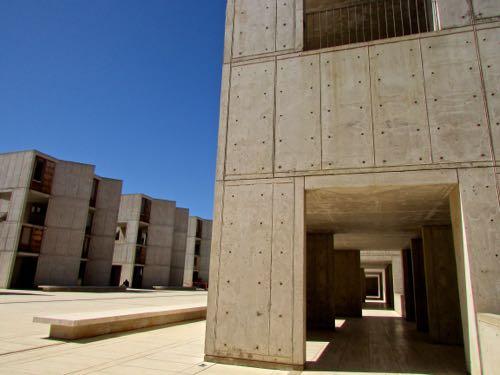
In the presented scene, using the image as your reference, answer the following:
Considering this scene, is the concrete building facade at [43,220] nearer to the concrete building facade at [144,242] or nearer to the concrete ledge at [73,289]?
the concrete ledge at [73,289]

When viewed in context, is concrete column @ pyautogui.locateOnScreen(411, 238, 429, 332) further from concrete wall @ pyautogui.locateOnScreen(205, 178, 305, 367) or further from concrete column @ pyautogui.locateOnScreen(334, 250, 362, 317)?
concrete wall @ pyautogui.locateOnScreen(205, 178, 305, 367)

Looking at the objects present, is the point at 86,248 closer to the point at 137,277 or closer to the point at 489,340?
the point at 137,277

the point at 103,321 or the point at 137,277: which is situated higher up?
the point at 137,277

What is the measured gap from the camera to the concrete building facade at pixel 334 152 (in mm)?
6105

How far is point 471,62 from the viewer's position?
21.3ft

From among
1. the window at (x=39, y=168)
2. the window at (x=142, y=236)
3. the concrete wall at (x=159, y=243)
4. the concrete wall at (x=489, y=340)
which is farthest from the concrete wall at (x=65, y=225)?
the concrete wall at (x=489, y=340)

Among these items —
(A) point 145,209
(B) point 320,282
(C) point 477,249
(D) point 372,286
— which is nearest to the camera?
(C) point 477,249

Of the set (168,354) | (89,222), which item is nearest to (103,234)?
(89,222)

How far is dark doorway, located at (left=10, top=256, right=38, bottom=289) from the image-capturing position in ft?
94.3

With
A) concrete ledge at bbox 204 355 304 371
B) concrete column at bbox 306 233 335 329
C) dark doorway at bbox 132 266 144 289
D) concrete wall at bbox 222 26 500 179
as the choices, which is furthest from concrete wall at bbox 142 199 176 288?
concrete wall at bbox 222 26 500 179

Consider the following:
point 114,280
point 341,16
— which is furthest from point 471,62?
point 114,280

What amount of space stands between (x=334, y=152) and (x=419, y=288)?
8124 mm

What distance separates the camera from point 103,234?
3519 cm

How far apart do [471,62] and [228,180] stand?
505 centimetres
